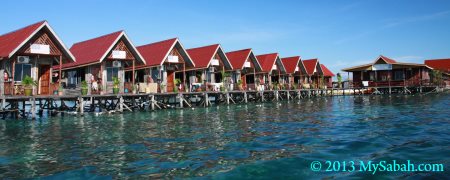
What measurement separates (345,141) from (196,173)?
5.55 metres

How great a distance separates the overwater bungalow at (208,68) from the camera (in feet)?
115

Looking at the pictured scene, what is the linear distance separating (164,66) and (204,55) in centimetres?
531

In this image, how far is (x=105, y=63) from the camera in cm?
2831

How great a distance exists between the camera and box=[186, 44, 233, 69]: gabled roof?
117ft

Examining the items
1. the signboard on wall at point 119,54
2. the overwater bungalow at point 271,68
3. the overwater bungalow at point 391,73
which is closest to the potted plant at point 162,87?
the signboard on wall at point 119,54

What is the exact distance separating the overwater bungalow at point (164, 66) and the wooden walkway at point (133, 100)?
94cm

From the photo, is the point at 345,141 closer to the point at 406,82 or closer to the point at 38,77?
the point at 38,77

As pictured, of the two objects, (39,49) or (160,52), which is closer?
(39,49)

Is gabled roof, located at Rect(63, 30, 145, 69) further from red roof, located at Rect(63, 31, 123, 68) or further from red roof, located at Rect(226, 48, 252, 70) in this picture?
red roof, located at Rect(226, 48, 252, 70)

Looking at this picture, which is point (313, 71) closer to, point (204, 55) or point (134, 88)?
point (204, 55)

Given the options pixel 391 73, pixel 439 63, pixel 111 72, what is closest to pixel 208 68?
pixel 111 72

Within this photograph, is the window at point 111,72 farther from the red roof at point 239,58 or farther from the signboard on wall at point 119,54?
the red roof at point 239,58

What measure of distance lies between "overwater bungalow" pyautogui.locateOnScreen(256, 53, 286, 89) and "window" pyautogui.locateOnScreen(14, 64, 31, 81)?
84.3 feet

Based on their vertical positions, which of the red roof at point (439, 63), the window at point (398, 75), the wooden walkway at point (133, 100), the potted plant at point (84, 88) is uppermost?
the red roof at point (439, 63)
